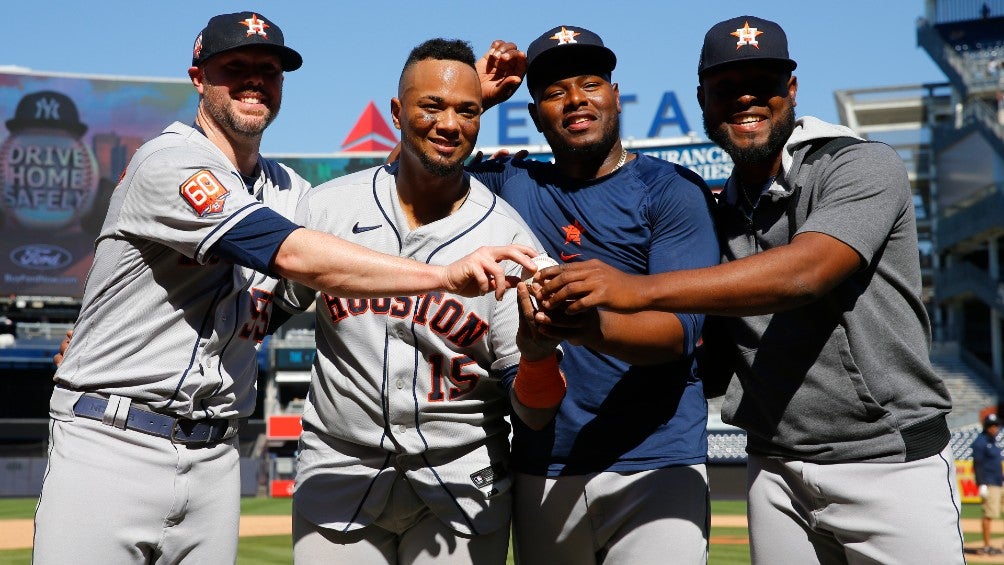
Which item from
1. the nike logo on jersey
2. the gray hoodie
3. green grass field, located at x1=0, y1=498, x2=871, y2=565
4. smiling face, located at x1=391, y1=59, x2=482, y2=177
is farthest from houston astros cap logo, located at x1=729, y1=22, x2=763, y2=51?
green grass field, located at x1=0, y1=498, x2=871, y2=565

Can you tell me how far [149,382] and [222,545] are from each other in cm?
60

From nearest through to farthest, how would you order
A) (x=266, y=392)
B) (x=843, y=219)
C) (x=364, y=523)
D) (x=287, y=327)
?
1. (x=843, y=219)
2. (x=364, y=523)
3. (x=266, y=392)
4. (x=287, y=327)

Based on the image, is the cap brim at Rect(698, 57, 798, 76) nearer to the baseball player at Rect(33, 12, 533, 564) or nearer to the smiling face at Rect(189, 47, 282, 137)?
the baseball player at Rect(33, 12, 533, 564)

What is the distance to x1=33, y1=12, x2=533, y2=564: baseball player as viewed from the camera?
288 centimetres

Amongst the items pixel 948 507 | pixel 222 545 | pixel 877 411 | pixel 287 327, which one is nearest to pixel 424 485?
pixel 222 545

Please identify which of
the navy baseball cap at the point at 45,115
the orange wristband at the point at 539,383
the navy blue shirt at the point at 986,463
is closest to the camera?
the orange wristband at the point at 539,383

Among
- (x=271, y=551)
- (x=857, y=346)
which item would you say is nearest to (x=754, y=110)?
(x=857, y=346)

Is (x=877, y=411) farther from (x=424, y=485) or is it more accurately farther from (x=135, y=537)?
(x=135, y=537)

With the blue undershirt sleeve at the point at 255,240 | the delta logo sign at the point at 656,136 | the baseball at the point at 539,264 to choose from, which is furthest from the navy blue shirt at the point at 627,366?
the delta logo sign at the point at 656,136

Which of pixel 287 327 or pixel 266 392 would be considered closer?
pixel 266 392

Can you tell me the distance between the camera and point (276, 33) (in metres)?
3.49

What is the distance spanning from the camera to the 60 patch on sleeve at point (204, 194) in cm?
296

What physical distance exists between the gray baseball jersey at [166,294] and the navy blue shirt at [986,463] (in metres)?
12.0

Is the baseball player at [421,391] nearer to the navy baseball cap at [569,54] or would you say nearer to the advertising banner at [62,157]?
the navy baseball cap at [569,54]
